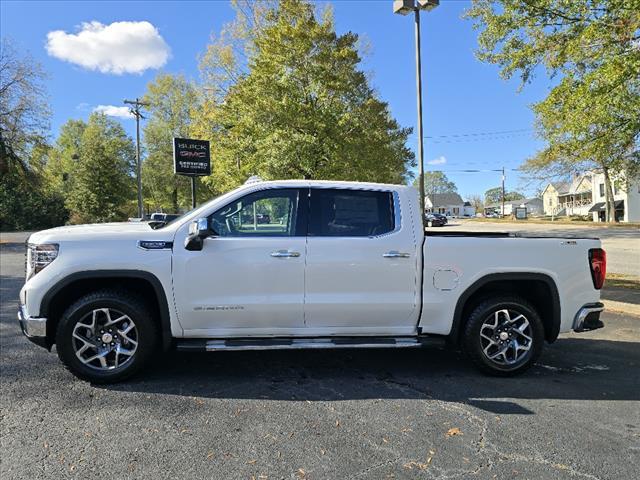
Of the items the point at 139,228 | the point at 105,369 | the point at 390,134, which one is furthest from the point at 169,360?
the point at 390,134

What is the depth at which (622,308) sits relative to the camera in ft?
25.2

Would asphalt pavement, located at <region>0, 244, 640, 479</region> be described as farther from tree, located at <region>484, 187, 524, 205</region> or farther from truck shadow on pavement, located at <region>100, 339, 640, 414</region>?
tree, located at <region>484, 187, 524, 205</region>

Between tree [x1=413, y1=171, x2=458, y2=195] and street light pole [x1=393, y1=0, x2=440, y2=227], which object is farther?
tree [x1=413, y1=171, x2=458, y2=195]

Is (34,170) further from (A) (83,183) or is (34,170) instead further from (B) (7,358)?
(B) (7,358)

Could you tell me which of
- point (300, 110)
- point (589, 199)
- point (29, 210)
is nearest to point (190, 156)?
point (300, 110)

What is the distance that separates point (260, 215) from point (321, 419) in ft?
6.46

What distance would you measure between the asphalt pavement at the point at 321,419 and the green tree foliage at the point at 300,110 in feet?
38.6

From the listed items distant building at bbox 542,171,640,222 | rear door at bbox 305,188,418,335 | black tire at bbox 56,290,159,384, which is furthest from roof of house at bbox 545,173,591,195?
black tire at bbox 56,290,159,384

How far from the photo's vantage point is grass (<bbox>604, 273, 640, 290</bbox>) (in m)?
9.48

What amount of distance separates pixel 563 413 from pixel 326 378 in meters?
2.05

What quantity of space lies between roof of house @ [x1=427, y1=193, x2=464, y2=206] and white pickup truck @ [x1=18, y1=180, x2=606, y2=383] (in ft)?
375

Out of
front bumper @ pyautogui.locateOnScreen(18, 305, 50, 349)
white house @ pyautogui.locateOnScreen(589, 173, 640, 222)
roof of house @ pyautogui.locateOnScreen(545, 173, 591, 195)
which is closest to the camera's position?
front bumper @ pyautogui.locateOnScreen(18, 305, 50, 349)

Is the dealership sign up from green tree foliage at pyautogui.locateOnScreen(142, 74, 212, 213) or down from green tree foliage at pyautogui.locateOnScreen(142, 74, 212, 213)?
down

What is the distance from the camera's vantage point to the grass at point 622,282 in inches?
373
